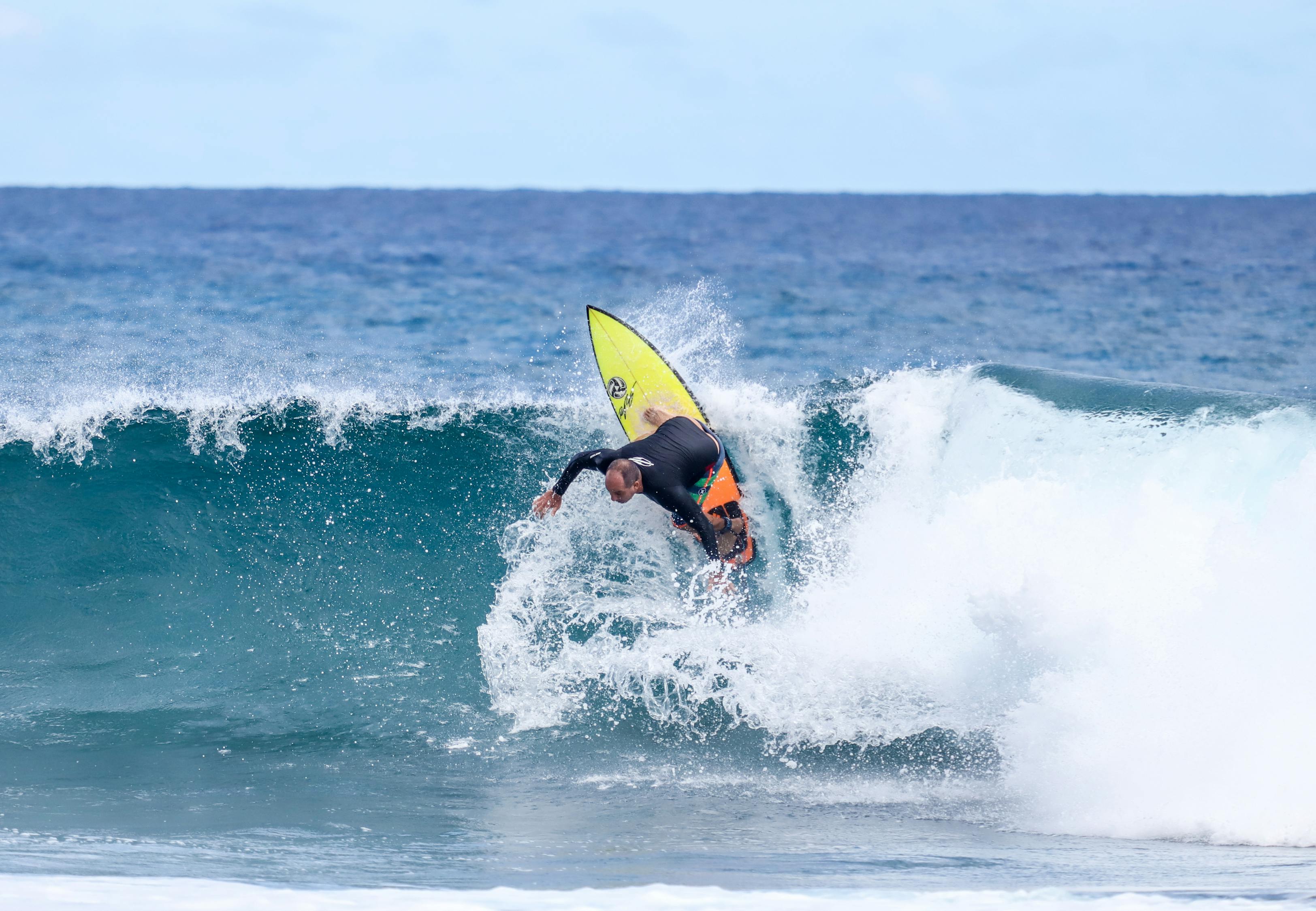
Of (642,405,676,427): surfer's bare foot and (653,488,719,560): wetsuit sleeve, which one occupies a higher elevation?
(642,405,676,427): surfer's bare foot

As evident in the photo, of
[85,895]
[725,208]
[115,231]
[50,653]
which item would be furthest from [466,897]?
[725,208]

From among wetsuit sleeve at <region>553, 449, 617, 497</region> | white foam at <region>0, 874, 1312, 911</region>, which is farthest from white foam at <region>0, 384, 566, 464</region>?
white foam at <region>0, 874, 1312, 911</region>

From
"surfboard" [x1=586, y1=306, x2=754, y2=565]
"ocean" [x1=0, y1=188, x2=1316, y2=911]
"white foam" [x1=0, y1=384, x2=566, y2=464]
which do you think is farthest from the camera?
"white foam" [x1=0, y1=384, x2=566, y2=464]

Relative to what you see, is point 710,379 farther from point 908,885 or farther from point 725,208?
point 725,208

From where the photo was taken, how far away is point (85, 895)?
332 centimetres

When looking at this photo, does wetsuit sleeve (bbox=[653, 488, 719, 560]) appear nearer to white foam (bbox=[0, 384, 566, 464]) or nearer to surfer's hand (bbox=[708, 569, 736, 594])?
surfer's hand (bbox=[708, 569, 736, 594])

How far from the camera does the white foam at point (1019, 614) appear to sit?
5082 mm

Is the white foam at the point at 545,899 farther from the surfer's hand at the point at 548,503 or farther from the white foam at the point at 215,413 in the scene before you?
the white foam at the point at 215,413

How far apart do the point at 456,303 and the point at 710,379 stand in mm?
13771

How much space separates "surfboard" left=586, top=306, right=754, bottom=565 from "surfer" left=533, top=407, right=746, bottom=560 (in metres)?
0.51

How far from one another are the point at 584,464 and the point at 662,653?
4.06ft

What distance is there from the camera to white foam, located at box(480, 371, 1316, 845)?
508 cm

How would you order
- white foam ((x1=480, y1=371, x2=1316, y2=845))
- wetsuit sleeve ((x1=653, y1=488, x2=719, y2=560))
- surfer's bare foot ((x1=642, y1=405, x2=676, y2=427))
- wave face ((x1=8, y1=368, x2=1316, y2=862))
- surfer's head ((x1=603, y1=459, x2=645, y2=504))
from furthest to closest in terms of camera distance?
surfer's bare foot ((x1=642, y1=405, x2=676, y2=427))
wetsuit sleeve ((x1=653, y1=488, x2=719, y2=560))
surfer's head ((x1=603, y1=459, x2=645, y2=504))
wave face ((x1=8, y1=368, x2=1316, y2=862))
white foam ((x1=480, y1=371, x2=1316, y2=845))

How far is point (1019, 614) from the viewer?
5.97 metres
